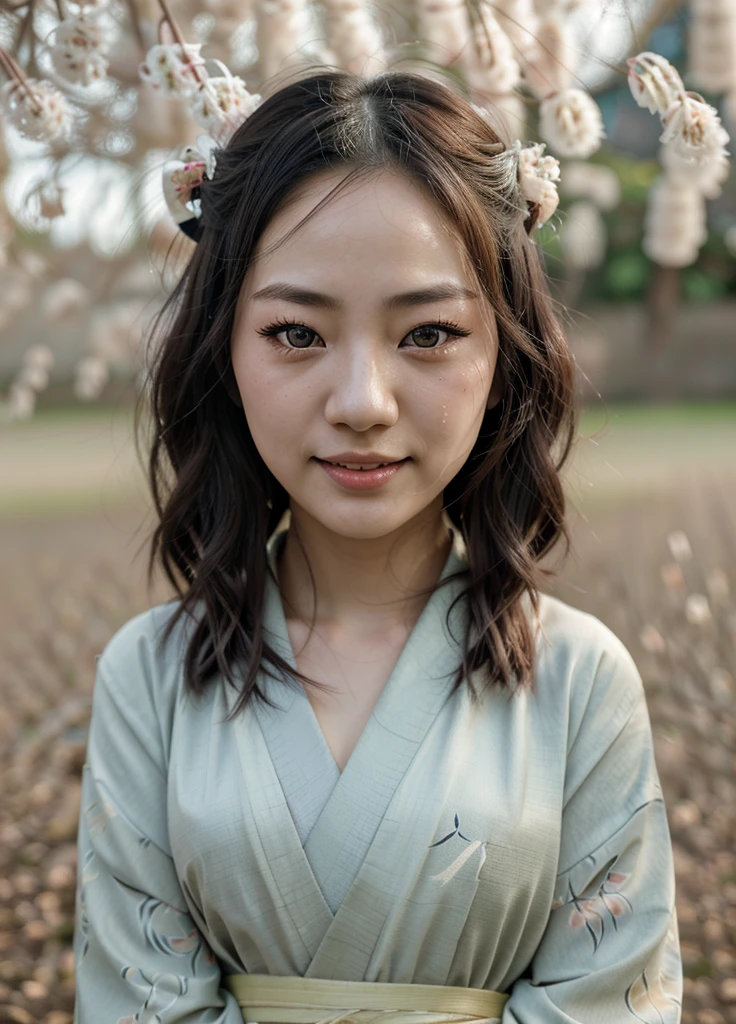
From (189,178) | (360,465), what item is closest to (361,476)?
(360,465)

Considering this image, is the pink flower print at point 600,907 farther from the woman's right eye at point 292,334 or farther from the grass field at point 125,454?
the grass field at point 125,454

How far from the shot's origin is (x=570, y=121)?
190 centimetres

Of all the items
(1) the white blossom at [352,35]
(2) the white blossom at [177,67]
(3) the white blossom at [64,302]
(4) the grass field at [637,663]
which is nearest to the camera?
(2) the white blossom at [177,67]

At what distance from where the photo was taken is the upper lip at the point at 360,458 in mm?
1483

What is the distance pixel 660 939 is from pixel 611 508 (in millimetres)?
5969

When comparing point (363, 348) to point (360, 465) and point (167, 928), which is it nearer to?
point (360, 465)

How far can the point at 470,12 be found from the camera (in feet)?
7.12

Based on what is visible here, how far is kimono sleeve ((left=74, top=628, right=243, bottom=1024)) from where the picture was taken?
161 cm

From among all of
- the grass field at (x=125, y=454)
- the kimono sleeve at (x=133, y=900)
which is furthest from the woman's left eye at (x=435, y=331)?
the grass field at (x=125, y=454)

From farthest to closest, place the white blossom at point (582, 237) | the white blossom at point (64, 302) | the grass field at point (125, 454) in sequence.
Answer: the grass field at point (125, 454) < the white blossom at point (582, 237) < the white blossom at point (64, 302)

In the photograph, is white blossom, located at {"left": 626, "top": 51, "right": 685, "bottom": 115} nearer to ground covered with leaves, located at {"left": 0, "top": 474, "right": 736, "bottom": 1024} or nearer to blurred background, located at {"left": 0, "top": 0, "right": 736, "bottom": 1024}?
blurred background, located at {"left": 0, "top": 0, "right": 736, "bottom": 1024}

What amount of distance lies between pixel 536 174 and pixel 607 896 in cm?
105

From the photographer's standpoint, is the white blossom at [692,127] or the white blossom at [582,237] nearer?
the white blossom at [692,127]

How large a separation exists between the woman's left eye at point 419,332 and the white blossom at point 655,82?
0.51 meters
